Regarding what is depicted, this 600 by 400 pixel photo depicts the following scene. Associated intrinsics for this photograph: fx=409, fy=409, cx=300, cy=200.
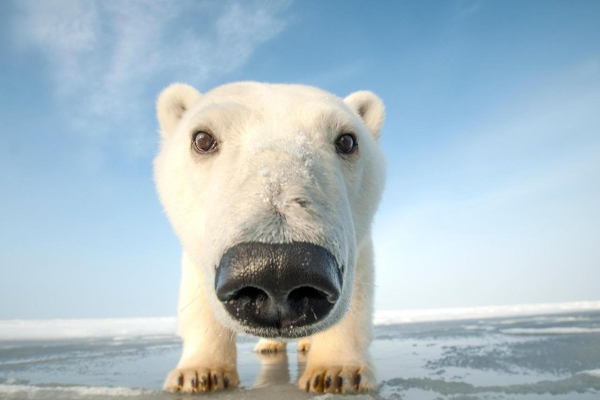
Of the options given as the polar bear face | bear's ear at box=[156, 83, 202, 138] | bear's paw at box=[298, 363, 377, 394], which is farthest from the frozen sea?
bear's ear at box=[156, 83, 202, 138]

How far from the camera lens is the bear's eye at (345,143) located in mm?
3025

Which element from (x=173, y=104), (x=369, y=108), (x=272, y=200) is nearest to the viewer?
(x=272, y=200)

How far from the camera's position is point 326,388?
2883mm

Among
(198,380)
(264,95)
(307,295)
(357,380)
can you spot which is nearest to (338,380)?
(357,380)

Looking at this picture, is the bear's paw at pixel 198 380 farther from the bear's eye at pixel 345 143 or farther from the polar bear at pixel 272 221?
the bear's eye at pixel 345 143

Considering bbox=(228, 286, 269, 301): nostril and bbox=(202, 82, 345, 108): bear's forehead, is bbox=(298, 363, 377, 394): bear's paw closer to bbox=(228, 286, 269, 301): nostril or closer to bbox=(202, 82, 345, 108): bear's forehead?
bbox=(228, 286, 269, 301): nostril

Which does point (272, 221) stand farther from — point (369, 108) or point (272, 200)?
point (369, 108)

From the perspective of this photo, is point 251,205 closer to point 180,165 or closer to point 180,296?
point 180,165

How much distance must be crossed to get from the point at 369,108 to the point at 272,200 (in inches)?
127

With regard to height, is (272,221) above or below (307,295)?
above

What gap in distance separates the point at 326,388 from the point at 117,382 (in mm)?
2027

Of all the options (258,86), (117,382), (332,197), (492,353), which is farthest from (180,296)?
(492,353)

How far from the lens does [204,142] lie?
9.80ft

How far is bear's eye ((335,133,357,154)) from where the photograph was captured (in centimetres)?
303
